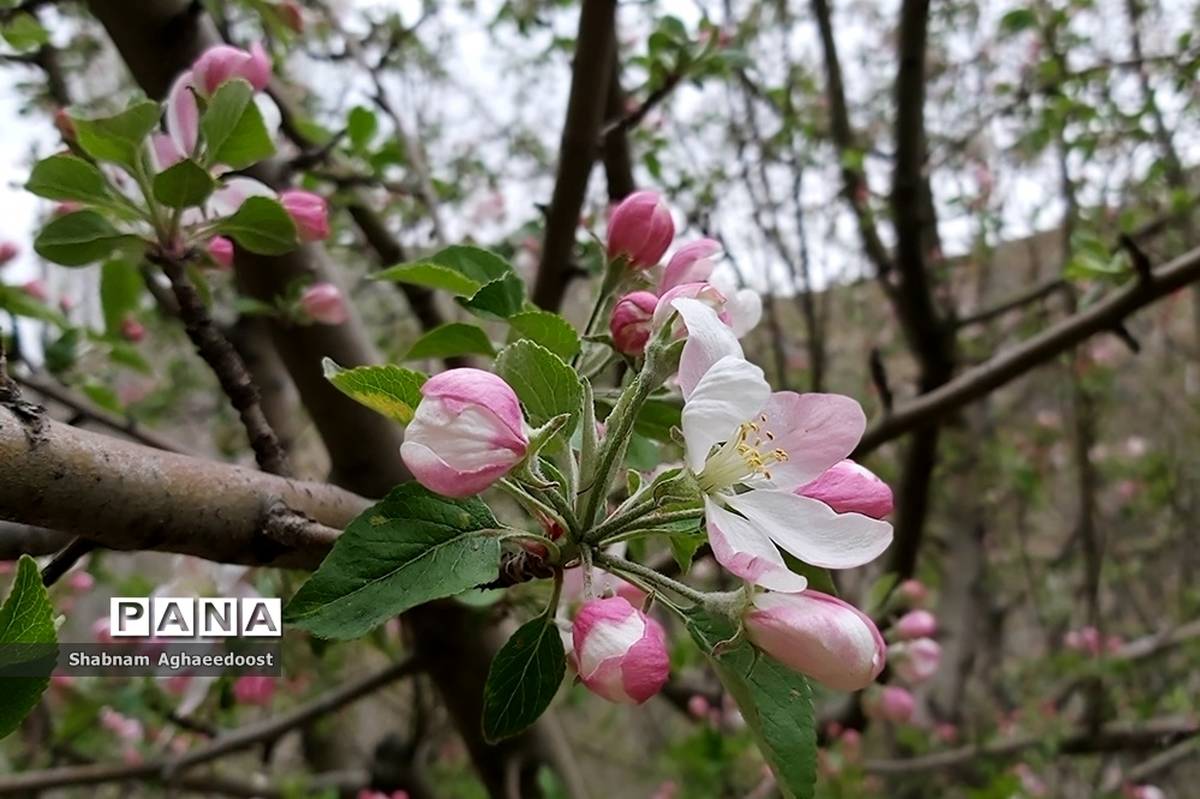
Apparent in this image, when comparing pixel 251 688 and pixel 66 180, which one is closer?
pixel 66 180

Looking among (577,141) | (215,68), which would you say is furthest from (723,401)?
(577,141)

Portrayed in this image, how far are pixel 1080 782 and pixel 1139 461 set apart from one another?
138cm

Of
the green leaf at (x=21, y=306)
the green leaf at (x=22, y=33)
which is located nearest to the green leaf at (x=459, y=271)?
the green leaf at (x=21, y=306)

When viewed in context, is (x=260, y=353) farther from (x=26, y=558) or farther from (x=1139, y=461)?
(x=1139, y=461)

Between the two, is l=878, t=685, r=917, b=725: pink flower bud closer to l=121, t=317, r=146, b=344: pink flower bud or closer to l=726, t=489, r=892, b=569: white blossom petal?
l=726, t=489, r=892, b=569: white blossom petal

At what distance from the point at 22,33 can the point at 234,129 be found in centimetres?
67

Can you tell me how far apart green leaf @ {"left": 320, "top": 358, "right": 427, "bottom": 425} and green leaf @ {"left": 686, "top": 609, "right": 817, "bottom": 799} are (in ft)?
0.66

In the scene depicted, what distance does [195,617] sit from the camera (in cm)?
78

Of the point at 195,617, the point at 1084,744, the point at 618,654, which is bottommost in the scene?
Result: the point at 1084,744

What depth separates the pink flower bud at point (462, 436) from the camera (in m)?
0.44

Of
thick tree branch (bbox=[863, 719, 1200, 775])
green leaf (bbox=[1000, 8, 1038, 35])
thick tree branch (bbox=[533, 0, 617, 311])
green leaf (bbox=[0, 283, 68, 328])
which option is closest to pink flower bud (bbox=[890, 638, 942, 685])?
thick tree branch (bbox=[533, 0, 617, 311])

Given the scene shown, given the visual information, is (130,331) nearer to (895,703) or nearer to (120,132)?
(120,132)

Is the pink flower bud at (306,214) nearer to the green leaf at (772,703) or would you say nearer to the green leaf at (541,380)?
the green leaf at (541,380)

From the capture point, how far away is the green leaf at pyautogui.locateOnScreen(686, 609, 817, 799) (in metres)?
0.46
